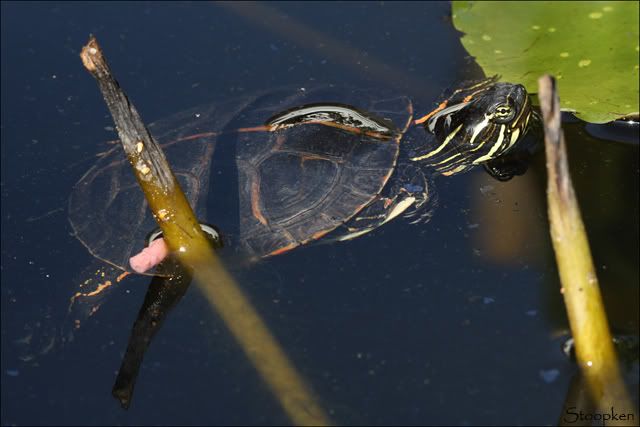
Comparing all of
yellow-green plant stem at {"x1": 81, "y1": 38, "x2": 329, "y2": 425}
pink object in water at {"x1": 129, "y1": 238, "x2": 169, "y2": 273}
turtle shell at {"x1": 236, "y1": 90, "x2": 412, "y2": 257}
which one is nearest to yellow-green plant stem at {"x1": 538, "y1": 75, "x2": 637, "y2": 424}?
yellow-green plant stem at {"x1": 81, "y1": 38, "x2": 329, "y2": 425}

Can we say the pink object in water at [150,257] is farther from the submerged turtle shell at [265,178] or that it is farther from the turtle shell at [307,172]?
the turtle shell at [307,172]

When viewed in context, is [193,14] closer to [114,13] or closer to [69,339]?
[114,13]

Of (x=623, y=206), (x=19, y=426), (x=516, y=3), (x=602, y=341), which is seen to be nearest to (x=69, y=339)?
(x=19, y=426)

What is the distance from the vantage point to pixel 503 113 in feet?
11.8

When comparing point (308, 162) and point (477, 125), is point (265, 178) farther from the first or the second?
point (477, 125)

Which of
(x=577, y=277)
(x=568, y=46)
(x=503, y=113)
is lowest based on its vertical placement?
(x=503, y=113)

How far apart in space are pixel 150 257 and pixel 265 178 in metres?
0.61

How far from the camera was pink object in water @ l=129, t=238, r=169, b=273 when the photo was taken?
319 cm

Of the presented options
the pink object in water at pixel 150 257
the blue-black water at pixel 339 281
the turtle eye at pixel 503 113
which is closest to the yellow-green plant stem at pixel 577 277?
the blue-black water at pixel 339 281

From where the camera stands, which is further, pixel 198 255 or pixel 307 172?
pixel 307 172

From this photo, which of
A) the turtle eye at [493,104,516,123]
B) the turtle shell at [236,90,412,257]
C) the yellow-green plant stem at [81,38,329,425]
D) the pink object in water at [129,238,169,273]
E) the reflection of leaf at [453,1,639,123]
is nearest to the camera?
the yellow-green plant stem at [81,38,329,425]

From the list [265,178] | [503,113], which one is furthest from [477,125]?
[265,178]

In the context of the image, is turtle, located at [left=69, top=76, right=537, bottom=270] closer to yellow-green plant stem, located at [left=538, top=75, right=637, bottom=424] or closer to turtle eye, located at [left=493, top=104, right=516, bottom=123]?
turtle eye, located at [left=493, top=104, right=516, bottom=123]

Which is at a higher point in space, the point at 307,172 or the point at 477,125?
the point at 307,172
